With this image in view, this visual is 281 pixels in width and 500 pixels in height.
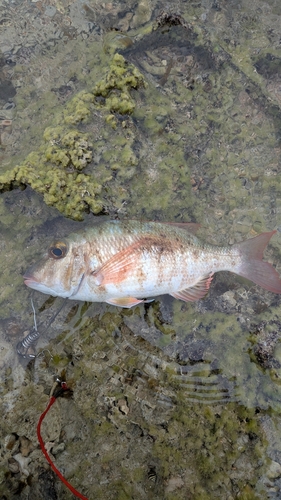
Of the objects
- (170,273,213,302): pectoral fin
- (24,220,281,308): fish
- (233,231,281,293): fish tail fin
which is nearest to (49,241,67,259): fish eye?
(24,220,281,308): fish

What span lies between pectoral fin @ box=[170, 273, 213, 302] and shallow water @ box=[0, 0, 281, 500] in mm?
233

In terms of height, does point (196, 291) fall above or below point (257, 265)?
below

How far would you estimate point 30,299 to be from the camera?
374 cm

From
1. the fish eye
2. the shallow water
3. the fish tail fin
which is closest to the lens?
the fish eye

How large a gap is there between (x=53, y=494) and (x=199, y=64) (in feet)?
15.9

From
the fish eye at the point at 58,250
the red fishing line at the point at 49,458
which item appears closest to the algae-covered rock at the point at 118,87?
the fish eye at the point at 58,250

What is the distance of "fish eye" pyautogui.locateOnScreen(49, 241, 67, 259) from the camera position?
128 inches

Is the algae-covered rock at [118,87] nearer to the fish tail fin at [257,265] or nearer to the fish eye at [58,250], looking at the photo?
the fish eye at [58,250]

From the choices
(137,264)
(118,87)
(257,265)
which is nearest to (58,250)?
(137,264)

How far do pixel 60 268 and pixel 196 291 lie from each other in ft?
4.61

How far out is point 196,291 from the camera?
11.9ft

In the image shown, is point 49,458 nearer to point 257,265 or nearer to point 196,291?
point 196,291

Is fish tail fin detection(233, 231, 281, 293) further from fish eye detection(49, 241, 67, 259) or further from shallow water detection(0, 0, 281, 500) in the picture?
fish eye detection(49, 241, 67, 259)

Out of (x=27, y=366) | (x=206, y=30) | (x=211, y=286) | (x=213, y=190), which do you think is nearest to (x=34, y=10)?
(x=206, y=30)
